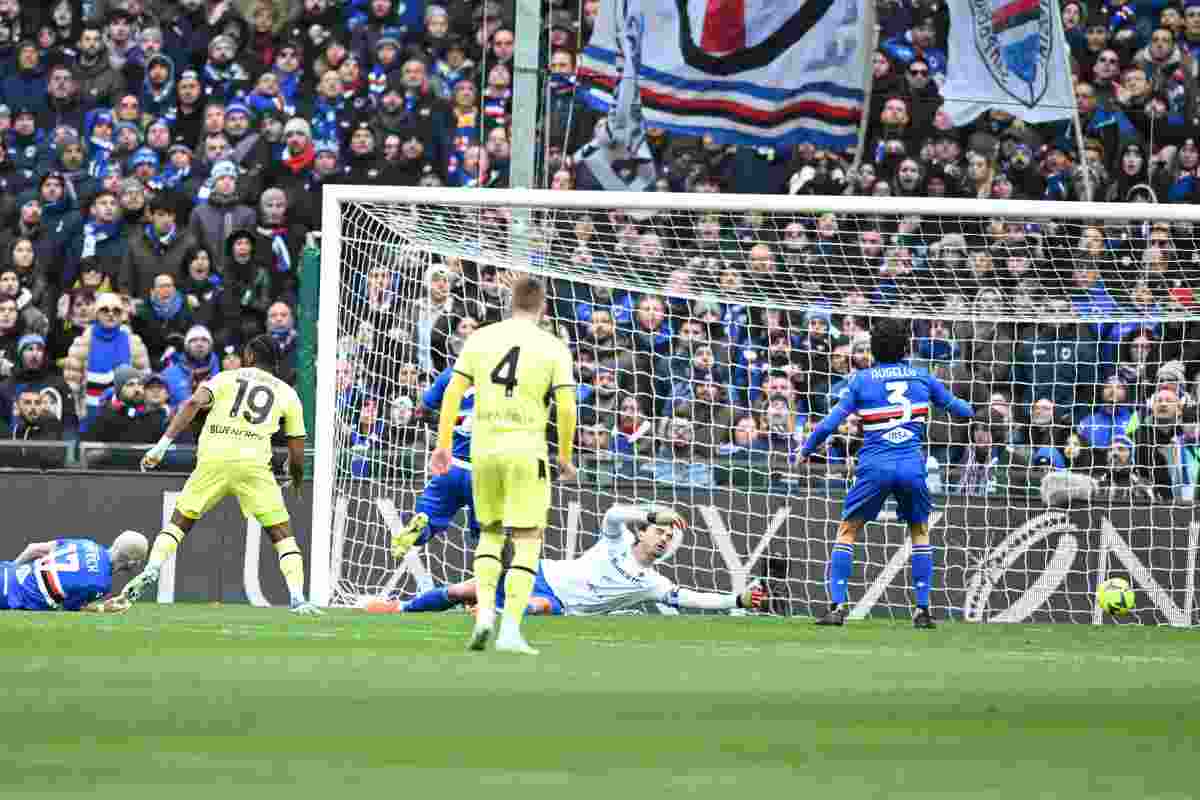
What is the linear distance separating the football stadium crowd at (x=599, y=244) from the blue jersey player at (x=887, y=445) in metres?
2.08

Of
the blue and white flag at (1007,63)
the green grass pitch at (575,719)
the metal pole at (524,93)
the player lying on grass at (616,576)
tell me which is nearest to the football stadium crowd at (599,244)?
the metal pole at (524,93)

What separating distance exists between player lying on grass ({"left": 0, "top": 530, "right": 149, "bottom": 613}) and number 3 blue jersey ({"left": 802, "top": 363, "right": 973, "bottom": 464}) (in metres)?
4.54

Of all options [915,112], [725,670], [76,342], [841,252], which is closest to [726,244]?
[841,252]

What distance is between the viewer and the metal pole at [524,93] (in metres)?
15.2

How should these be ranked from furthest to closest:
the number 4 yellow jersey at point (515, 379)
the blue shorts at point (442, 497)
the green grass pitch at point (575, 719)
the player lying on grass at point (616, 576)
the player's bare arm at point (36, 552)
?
the player lying on grass at point (616, 576), the blue shorts at point (442, 497), the player's bare arm at point (36, 552), the number 4 yellow jersey at point (515, 379), the green grass pitch at point (575, 719)

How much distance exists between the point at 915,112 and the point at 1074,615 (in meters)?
5.22

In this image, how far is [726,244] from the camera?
18.1 metres

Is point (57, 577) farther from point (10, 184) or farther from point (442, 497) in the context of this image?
point (10, 184)

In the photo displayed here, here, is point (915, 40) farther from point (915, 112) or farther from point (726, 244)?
point (726, 244)

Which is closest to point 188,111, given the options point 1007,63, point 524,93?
point 524,93

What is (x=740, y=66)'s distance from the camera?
1691 cm

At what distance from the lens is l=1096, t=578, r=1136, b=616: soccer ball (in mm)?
15750

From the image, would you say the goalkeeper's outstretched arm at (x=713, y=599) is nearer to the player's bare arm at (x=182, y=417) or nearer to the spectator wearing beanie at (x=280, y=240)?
the player's bare arm at (x=182, y=417)

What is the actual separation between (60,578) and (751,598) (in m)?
4.90
